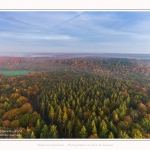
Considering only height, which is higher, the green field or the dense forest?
the green field

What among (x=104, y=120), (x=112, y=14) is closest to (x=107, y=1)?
(x=112, y=14)

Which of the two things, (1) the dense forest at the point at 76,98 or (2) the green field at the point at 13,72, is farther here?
(2) the green field at the point at 13,72

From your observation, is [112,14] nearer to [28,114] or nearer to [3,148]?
[28,114]

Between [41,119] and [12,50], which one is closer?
[41,119]

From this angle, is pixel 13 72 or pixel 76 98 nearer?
pixel 76 98

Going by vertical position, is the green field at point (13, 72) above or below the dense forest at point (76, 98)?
above

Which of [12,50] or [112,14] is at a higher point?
[112,14]

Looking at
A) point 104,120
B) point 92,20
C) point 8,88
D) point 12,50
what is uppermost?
point 92,20

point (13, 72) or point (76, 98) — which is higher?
point (13, 72)
